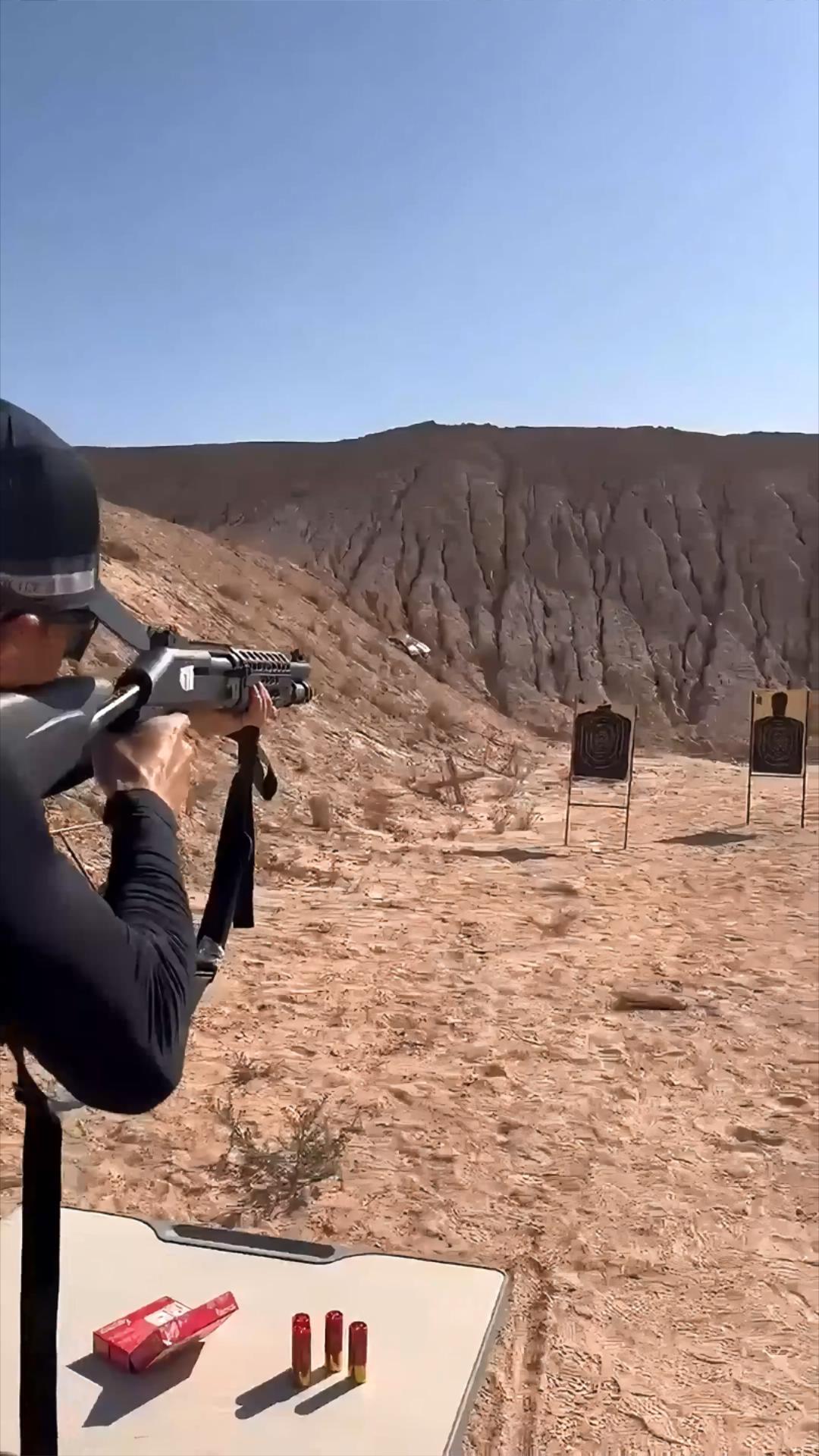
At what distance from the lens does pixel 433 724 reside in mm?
16500

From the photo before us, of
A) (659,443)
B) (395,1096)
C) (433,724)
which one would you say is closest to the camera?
(395,1096)

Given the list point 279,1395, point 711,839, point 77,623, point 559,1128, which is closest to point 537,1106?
point 559,1128

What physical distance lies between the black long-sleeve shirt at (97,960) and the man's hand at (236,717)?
0.78 metres

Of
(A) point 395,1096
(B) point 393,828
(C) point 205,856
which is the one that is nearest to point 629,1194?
(A) point 395,1096

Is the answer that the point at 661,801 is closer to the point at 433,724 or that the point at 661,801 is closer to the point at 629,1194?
the point at 433,724

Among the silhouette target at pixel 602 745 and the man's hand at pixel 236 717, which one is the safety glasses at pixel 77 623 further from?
the silhouette target at pixel 602 745

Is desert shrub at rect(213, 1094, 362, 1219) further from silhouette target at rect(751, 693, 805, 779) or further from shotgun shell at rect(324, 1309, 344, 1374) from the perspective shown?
silhouette target at rect(751, 693, 805, 779)

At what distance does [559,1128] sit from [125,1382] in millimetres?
2449

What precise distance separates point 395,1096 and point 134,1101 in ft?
12.4

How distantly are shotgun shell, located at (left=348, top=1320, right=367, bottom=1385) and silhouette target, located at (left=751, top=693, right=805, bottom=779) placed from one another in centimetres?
1207

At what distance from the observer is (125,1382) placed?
234 centimetres

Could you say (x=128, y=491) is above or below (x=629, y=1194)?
above

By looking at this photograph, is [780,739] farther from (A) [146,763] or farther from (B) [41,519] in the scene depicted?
(B) [41,519]

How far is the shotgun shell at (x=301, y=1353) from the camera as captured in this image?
237cm
